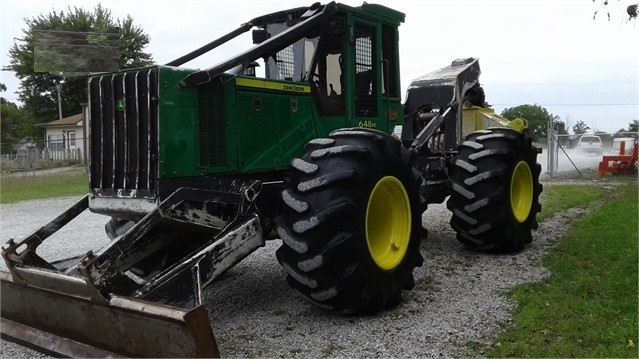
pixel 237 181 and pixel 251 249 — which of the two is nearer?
pixel 251 249

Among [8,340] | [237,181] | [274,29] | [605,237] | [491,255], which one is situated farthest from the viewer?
[605,237]

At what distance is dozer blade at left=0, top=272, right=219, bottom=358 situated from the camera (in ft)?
12.3

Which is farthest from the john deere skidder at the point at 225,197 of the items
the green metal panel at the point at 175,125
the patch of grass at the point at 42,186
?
the patch of grass at the point at 42,186

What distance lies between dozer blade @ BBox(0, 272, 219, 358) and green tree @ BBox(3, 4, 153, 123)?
38.3 m

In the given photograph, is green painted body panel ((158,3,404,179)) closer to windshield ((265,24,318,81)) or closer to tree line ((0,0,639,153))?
windshield ((265,24,318,81))

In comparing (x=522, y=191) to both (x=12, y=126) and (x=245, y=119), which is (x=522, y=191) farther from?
(x=12, y=126)

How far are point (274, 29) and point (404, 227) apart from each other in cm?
283

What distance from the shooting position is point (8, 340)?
4711 millimetres

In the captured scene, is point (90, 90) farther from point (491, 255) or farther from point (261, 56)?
point (491, 255)

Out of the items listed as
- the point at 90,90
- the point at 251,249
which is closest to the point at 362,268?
the point at 251,249

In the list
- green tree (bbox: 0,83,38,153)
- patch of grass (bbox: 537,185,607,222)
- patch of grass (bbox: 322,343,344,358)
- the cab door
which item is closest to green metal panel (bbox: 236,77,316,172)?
the cab door

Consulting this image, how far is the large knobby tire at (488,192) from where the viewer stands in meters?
7.45

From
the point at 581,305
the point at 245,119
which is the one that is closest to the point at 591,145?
the point at 581,305

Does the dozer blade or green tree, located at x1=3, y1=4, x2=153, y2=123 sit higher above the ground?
green tree, located at x1=3, y1=4, x2=153, y2=123
